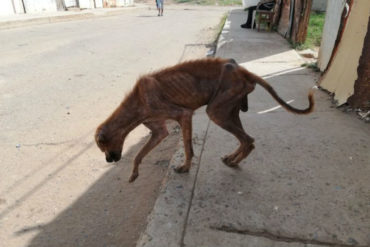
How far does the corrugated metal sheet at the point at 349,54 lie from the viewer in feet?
14.3

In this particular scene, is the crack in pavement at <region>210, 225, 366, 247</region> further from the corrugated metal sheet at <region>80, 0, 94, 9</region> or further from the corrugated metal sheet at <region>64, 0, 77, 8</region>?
the corrugated metal sheet at <region>80, 0, 94, 9</region>

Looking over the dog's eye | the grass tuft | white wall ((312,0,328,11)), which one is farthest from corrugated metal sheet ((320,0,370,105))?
white wall ((312,0,328,11))

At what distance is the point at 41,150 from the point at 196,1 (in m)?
37.6

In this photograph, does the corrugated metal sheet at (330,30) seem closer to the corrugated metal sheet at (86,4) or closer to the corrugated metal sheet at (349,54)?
the corrugated metal sheet at (349,54)

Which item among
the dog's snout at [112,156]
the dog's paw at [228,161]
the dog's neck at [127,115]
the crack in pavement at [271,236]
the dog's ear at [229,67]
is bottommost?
the crack in pavement at [271,236]

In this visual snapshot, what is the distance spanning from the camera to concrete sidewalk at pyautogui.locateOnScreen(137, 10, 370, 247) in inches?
89.8

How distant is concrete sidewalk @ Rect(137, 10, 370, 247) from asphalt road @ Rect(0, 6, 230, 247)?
54 centimetres

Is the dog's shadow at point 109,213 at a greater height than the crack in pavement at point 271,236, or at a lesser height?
lesser

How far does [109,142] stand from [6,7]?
19459 millimetres

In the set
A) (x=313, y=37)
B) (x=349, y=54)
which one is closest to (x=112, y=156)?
(x=349, y=54)

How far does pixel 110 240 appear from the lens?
271 cm

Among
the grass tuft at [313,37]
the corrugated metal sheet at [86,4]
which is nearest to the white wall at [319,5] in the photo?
the grass tuft at [313,37]

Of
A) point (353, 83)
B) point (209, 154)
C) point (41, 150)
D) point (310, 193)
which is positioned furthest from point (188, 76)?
point (353, 83)

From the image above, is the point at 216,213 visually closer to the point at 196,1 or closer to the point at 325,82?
the point at 325,82
